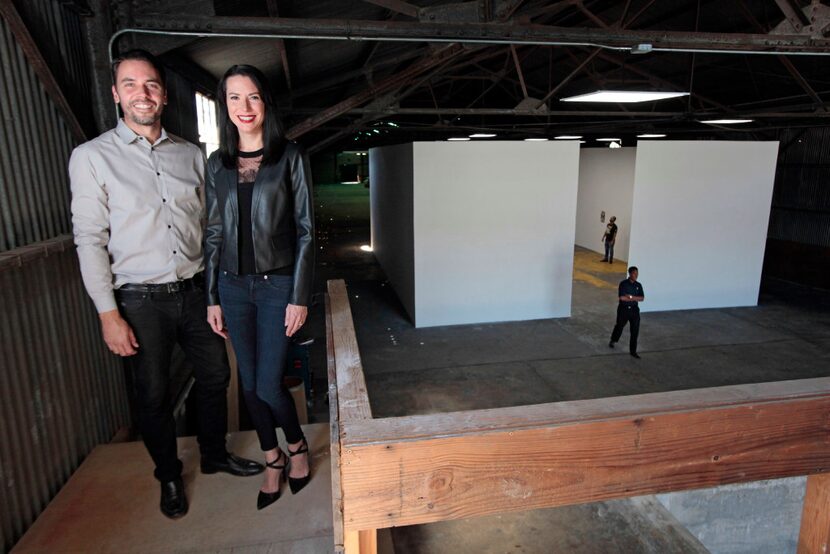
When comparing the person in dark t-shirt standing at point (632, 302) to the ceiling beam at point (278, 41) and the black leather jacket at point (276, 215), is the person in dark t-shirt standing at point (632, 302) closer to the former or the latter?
the ceiling beam at point (278, 41)

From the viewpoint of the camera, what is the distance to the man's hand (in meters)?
2.02

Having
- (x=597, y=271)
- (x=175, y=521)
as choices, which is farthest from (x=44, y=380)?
(x=597, y=271)

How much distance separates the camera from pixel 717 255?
9.54 metres

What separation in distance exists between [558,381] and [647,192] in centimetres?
418

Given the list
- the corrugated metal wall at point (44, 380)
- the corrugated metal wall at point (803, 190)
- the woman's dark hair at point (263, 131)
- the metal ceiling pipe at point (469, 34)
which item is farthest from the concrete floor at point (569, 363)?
the metal ceiling pipe at point (469, 34)

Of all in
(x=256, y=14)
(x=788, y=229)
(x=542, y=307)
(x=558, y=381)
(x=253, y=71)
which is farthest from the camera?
(x=788, y=229)

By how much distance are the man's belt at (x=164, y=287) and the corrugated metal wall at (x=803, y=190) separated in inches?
520

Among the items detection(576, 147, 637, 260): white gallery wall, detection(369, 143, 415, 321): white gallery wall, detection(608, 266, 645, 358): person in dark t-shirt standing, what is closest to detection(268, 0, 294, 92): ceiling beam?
detection(369, 143, 415, 321): white gallery wall

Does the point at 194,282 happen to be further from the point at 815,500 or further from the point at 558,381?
the point at 558,381

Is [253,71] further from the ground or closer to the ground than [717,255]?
further from the ground

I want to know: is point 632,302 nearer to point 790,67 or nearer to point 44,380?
point 790,67

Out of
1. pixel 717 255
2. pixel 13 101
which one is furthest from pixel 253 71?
pixel 717 255

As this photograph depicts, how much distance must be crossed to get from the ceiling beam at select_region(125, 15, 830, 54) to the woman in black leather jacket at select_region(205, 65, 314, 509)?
192 centimetres

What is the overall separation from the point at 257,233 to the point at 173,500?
3.93 feet
